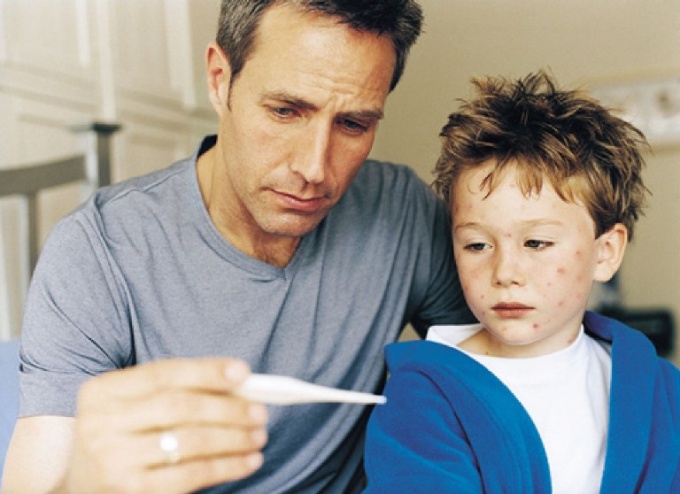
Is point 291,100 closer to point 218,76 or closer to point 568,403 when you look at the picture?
point 218,76

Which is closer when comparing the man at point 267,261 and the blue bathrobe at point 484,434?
the blue bathrobe at point 484,434

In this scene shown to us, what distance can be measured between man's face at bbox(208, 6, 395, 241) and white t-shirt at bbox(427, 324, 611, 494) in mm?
321

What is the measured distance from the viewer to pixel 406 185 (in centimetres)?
158

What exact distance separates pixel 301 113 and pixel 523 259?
15.2 inches

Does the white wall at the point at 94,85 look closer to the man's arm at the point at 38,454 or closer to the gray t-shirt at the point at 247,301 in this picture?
the gray t-shirt at the point at 247,301

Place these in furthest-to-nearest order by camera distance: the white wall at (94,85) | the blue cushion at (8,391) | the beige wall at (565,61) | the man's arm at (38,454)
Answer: the beige wall at (565,61) → the white wall at (94,85) → the blue cushion at (8,391) → the man's arm at (38,454)

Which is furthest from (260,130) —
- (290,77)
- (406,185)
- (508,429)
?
(508,429)

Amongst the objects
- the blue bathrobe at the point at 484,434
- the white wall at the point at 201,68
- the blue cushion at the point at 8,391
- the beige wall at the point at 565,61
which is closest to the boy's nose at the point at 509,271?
the blue bathrobe at the point at 484,434

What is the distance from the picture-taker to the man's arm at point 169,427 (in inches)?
26.8

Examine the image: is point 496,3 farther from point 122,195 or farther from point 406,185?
point 122,195

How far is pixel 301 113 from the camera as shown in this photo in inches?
49.5

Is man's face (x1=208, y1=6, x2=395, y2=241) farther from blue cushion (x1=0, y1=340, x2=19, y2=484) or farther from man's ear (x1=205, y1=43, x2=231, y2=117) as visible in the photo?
blue cushion (x1=0, y1=340, x2=19, y2=484)

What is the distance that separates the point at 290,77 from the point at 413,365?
0.46 meters

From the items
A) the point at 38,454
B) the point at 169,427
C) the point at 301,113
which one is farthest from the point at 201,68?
the point at 169,427
